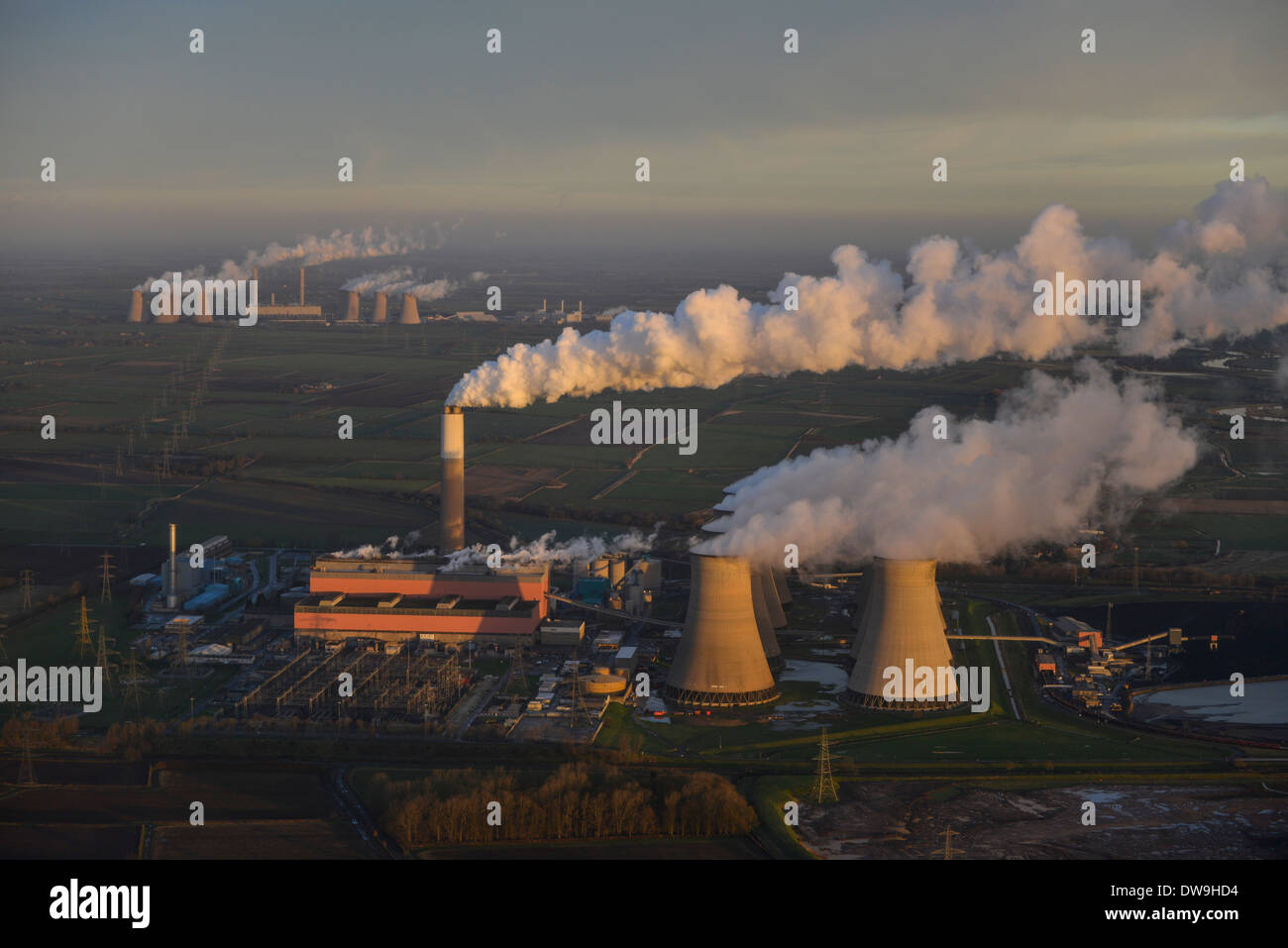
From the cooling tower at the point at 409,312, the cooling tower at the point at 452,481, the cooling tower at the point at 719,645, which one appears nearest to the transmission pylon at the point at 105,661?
the cooling tower at the point at 452,481

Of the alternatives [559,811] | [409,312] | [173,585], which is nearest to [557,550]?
[173,585]

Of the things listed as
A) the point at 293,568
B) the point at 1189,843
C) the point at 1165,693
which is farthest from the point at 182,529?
the point at 1189,843

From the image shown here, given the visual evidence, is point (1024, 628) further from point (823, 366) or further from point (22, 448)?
point (22, 448)

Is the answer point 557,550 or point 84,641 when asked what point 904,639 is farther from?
point 84,641

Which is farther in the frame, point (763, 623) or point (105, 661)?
point (763, 623)

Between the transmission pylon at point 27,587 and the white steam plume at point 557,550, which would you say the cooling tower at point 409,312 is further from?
the transmission pylon at point 27,587
